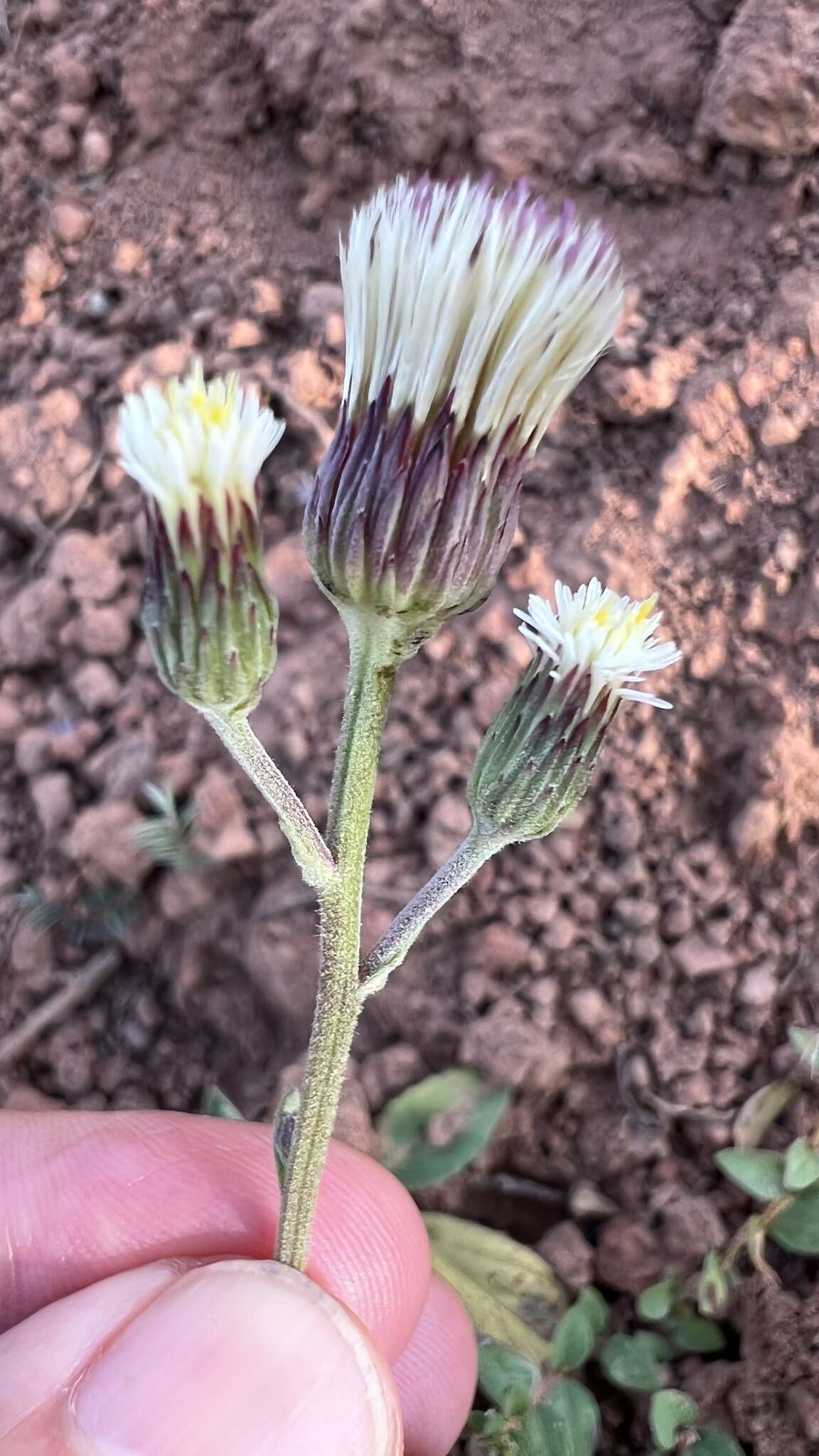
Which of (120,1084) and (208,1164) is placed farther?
(120,1084)

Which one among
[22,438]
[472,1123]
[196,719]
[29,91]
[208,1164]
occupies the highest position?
[29,91]

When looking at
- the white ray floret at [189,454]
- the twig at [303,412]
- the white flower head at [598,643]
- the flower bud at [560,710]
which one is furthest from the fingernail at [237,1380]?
the twig at [303,412]

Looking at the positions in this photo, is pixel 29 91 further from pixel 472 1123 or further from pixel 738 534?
pixel 472 1123

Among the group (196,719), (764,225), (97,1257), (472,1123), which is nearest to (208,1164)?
(97,1257)

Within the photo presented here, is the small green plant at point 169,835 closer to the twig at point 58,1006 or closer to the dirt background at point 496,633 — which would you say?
the dirt background at point 496,633

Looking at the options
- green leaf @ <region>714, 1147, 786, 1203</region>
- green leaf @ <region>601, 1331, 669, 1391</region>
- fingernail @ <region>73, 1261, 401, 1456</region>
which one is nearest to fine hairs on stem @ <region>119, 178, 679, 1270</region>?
fingernail @ <region>73, 1261, 401, 1456</region>

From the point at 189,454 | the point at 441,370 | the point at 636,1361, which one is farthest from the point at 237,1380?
the point at 441,370

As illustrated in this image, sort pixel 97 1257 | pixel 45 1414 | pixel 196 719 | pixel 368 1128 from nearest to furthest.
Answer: pixel 45 1414, pixel 97 1257, pixel 368 1128, pixel 196 719
